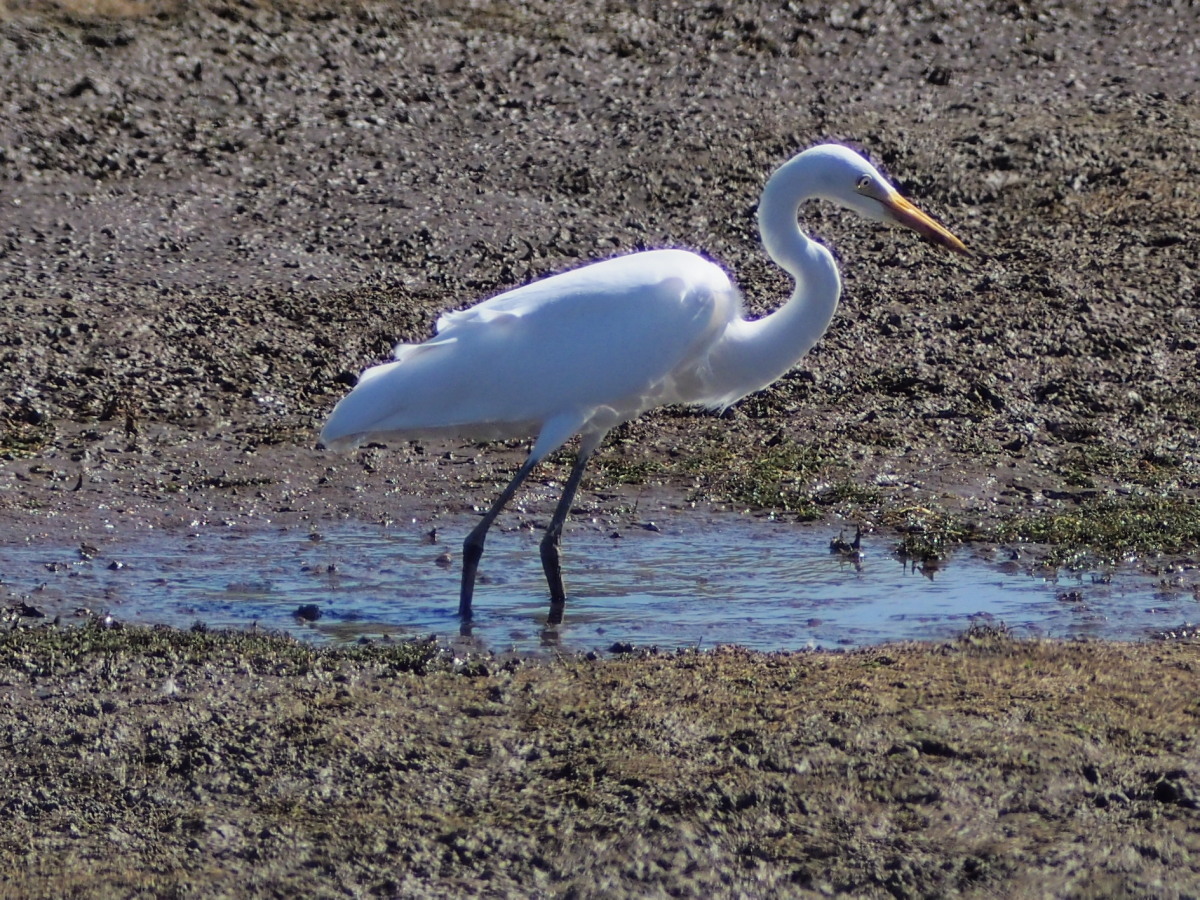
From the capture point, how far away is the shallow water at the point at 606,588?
5.98 metres

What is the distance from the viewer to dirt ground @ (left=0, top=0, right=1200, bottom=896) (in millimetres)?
3955

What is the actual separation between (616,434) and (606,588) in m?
1.99

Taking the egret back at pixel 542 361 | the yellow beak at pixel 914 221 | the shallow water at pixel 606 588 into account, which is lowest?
the shallow water at pixel 606 588

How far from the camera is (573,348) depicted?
650cm

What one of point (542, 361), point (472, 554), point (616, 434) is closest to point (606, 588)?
point (472, 554)

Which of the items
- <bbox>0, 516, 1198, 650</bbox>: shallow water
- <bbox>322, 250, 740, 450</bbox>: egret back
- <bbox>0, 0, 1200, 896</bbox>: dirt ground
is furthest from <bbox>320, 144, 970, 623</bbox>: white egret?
<bbox>0, 0, 1200, 896</bbox>: dirt ground

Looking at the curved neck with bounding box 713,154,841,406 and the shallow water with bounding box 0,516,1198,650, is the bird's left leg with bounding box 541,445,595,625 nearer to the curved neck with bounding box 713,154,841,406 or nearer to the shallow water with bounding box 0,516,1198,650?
the shallow water with bounding box 0,516,1198,650

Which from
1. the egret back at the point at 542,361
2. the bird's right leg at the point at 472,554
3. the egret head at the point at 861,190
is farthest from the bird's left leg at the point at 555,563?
the egret head at the point at 861,190

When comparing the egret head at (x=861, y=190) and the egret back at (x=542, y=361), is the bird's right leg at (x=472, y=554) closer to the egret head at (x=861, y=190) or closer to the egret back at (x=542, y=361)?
the egret back at (x=542, y=361)

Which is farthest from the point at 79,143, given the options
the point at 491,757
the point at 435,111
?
the point at 491,757

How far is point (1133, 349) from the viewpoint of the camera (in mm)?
9469

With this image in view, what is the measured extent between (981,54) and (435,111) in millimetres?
4613

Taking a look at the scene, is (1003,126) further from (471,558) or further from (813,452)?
(471,558)

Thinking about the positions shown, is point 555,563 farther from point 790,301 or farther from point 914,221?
point 914,221
